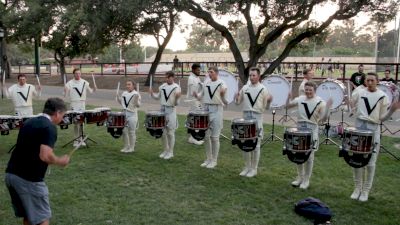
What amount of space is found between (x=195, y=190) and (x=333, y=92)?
5072 mm

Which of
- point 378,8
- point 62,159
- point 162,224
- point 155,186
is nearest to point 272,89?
point 155,186

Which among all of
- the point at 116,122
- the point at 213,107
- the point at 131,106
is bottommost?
the point at 116,122

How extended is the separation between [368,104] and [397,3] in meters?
13.6

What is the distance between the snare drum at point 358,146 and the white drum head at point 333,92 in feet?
13.6

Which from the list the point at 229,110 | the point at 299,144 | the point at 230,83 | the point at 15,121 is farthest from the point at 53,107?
the point at 229,110

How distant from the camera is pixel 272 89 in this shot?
10.9 m

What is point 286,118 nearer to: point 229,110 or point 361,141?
point 229,110

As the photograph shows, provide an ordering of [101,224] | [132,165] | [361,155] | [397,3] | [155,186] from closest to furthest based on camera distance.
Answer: [101,224] < [361,155] < [155,186] < [132,165] < [397,3]

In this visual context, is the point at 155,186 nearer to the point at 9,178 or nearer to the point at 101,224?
the point at 101,224

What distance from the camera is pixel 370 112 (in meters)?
6.85

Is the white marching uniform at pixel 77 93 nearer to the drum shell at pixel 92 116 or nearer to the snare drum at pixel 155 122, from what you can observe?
the drum shell at pixel 92 116

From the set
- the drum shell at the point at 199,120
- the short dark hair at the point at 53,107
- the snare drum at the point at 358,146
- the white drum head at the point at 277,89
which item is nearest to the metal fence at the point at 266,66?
the white drum head at the point at 277,89

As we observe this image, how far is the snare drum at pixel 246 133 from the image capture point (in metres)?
7.85

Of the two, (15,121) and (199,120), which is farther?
(15,121)
